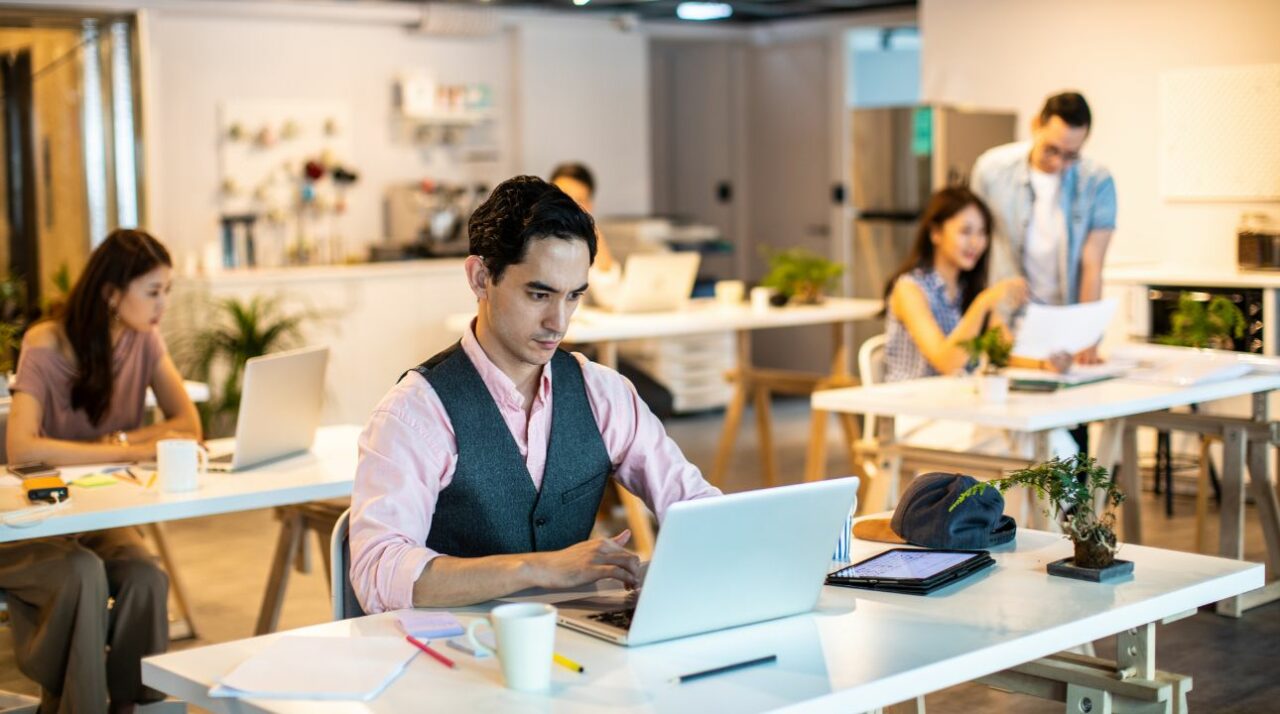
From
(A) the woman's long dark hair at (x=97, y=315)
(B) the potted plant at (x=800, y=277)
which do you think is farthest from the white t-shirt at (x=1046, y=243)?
(A) the woman's long dark hair at (x=97, y=315)

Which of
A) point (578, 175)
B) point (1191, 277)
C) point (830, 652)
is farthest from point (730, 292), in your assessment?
point (830, 652)

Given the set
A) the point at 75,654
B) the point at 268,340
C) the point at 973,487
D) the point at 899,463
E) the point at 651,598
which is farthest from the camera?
the point at 268,340

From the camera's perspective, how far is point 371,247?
332 inches

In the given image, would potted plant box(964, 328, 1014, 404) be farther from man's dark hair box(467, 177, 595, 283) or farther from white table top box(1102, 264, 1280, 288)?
white table top box(1102, 264, 1280, 288)

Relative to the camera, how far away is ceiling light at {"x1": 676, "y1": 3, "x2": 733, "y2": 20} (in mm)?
9219

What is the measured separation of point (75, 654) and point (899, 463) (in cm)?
223

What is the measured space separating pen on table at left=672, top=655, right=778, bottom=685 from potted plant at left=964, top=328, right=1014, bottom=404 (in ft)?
7.59

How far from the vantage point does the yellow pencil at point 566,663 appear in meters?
1.92

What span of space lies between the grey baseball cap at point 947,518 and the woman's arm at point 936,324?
7.06 feet

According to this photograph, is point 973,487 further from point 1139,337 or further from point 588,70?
point 588,70

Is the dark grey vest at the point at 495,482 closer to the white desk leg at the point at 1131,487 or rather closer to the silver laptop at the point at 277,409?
the silver laptop at the point at 277,409

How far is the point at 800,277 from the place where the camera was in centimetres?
682

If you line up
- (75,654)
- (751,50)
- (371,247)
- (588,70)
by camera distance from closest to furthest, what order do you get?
1. (75,654)
2. (371,247)
3. (588,70)
4. (751,50)

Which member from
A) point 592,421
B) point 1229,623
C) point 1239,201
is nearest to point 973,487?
point 592,421
